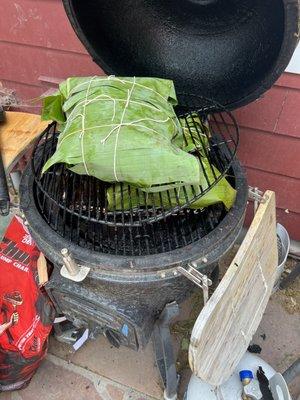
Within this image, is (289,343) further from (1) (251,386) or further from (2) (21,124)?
(2) (21,124)

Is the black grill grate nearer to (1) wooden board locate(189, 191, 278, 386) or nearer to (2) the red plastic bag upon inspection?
(1) wooden board locate(189, 191, 278, 386)

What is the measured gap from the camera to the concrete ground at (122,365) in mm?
1971

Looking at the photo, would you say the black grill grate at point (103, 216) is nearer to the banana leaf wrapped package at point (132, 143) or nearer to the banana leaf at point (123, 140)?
the banana leaf wrapped package at point (132, 143)

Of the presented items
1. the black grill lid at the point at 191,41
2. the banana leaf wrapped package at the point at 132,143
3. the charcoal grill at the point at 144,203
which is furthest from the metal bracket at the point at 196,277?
the black grill lid at the point at 191,41

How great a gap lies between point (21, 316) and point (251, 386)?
43.6 inches

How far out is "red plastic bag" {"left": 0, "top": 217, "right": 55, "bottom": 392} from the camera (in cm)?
174

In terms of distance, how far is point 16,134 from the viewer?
1729 millimetres

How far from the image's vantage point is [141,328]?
1287 mm

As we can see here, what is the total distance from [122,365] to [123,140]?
1445mm

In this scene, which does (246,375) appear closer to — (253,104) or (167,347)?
(167,347)

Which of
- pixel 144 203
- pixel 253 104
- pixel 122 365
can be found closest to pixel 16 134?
pixel 144 203

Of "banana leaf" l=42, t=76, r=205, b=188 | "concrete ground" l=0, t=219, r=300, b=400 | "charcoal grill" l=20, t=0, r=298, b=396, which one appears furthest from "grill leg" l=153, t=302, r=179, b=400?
"banana leaf" l=42, t=76, r=205, b=188

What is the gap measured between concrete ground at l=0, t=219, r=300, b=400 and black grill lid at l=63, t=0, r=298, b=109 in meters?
1.38

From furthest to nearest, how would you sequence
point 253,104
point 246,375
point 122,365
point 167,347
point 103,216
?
point 122,365 → point 253,104 → point 246,375 → point 167,347 → point 103,216
